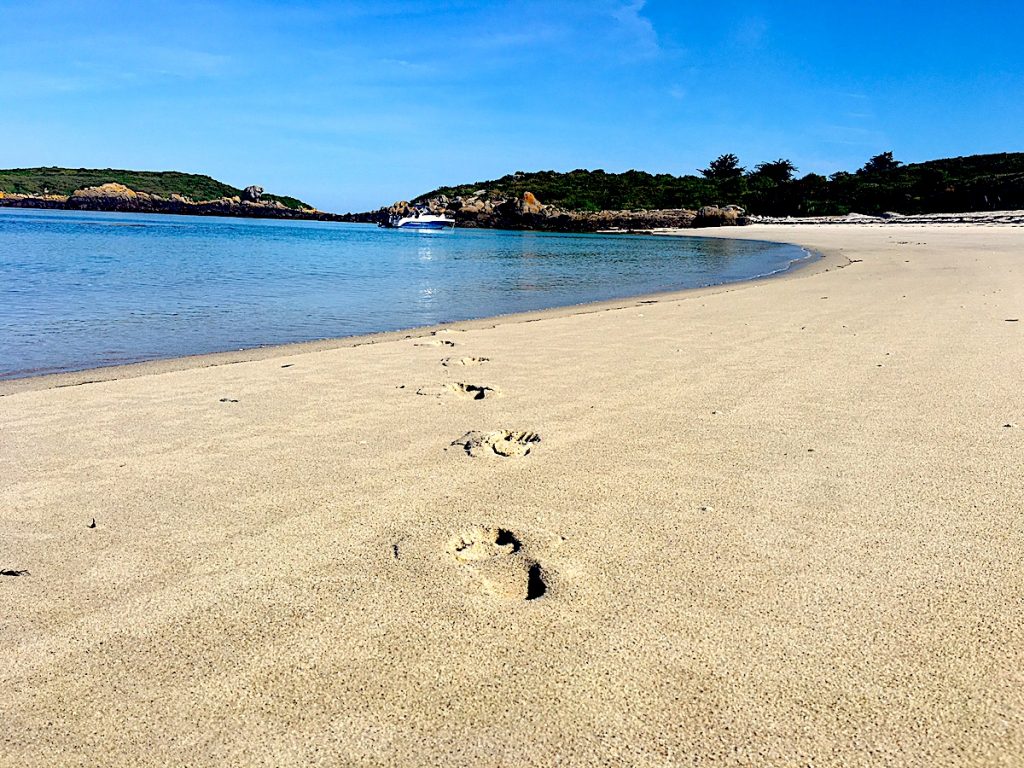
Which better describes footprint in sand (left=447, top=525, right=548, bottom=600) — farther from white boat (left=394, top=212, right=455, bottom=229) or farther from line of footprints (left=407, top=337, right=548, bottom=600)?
white boat (left=394, top=212, right=455, bottom=229)

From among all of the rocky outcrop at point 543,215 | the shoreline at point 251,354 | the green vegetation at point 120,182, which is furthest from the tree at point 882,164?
the green vegetation at point 120,182

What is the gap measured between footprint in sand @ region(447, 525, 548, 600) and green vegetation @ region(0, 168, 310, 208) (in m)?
127

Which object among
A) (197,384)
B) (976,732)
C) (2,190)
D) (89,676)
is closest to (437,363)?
(197,384)

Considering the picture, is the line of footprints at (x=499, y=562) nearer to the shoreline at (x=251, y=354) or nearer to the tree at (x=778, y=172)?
the shoreline at (x=251, y=354)

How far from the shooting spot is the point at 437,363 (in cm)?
508

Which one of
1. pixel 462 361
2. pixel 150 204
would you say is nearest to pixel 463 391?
pixel 462 361

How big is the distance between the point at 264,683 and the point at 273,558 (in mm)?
608

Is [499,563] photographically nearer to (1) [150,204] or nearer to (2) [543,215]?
(2) [543,215]

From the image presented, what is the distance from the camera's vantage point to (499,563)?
2045 mm

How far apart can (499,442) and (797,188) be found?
6249 cm

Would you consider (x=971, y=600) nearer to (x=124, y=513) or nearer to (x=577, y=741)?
(x=577, y=741)

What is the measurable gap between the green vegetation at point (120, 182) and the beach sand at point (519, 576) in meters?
126

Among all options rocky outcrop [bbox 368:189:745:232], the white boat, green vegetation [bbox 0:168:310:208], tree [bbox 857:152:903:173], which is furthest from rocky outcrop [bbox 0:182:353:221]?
tree [bbox 857:152:903:173]

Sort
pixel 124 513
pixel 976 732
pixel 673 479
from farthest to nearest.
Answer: pixel 673 479
pixel 124 513
pixel 976 732
